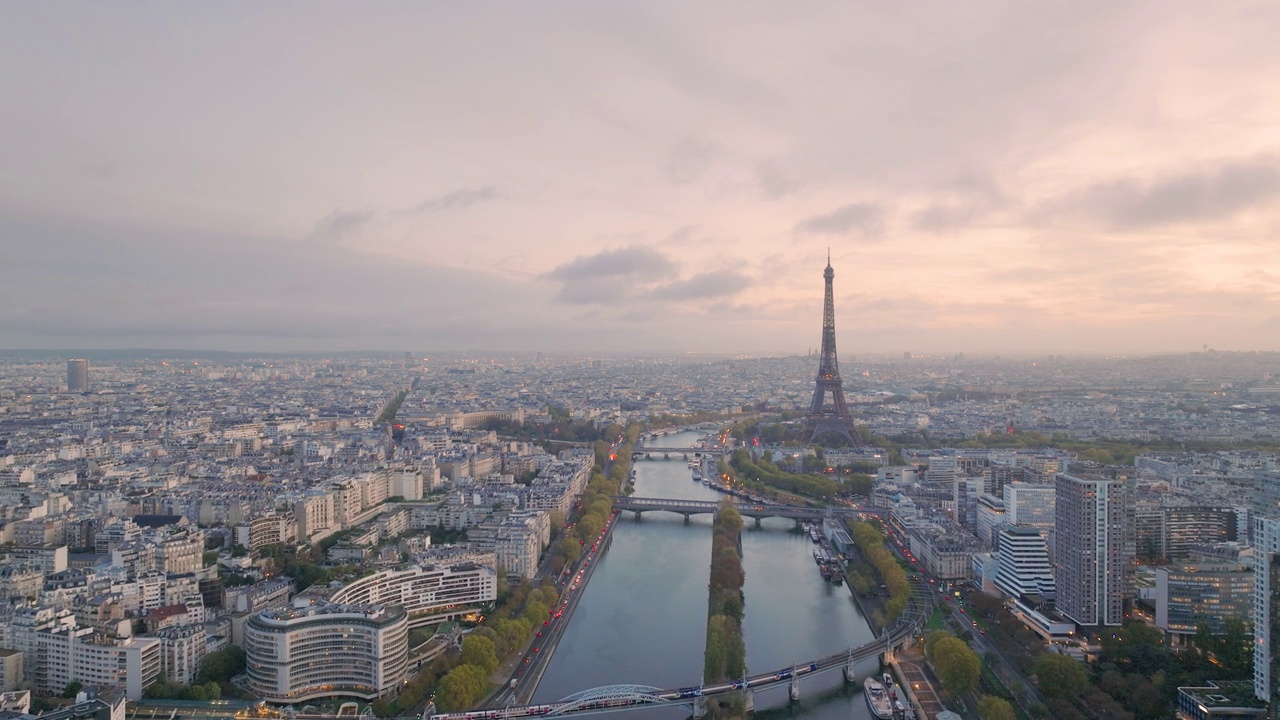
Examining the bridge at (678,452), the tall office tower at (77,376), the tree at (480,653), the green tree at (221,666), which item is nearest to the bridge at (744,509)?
the bridge at (678,452)

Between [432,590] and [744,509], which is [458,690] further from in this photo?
[744,509]

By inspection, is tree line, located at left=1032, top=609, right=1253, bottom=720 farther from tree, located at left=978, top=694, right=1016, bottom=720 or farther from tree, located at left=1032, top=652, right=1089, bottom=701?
tree, located at left=978, top=694, right=1016, bottom=720

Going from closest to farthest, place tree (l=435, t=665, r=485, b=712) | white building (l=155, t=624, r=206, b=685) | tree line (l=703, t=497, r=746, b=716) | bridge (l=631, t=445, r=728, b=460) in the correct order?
tree (l=435, t=665, r=485, b=712) < white building (l=155, t=624, r=206, b=685) < tree line (l=703, t=497, r=746, b=716) < bridge (l=631, t=445, r=728, b=460)

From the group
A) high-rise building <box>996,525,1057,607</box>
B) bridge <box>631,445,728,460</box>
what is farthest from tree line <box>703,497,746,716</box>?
bridge <box>631,445,728,460</box>

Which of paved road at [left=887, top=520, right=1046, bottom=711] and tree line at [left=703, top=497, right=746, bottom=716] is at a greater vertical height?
tree line at [left=703, top=497, right=746, bottom=716]

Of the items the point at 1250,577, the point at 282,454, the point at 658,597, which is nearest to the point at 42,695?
the point at 658,597

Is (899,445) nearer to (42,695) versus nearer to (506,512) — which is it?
(506,512)
